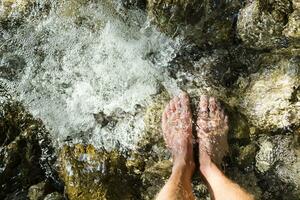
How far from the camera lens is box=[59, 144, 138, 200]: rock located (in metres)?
3.18

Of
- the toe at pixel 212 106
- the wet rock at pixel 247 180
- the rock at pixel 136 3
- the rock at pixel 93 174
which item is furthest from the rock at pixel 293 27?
the rock at pixel 93 174

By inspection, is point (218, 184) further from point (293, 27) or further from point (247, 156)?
point (293, 27)

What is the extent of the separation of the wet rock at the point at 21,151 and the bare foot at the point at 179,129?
999mm

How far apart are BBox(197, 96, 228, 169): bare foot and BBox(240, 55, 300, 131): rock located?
21 centimetres

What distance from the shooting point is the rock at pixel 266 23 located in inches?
139

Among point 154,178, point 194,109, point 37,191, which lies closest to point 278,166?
point 194,109

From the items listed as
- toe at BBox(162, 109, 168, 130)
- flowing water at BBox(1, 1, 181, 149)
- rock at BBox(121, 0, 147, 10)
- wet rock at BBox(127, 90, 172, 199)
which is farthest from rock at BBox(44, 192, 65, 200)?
rock at BBox(121, 0, 147, 10)

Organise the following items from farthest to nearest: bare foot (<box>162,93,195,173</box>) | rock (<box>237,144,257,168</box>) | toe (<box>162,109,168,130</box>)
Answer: toe (<box>162,109,168,130</box>)
bare foot (<box>162,93,195,173</box>)
rock (<box>237,144,257,168</box>)

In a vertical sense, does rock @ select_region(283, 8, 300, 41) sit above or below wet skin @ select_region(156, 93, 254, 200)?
above

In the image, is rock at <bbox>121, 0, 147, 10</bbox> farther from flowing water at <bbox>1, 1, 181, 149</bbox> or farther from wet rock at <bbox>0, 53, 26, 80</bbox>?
wet rock at <bbox>0, 53, 26, 80</bbox>

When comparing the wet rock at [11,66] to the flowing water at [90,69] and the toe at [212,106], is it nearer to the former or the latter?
the flowing water at [90,69]

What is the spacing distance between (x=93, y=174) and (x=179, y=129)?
32.4 inches

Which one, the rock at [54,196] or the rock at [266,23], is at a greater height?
the rock at [266,23]

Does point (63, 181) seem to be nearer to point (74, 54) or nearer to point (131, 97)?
point (131, 97)
